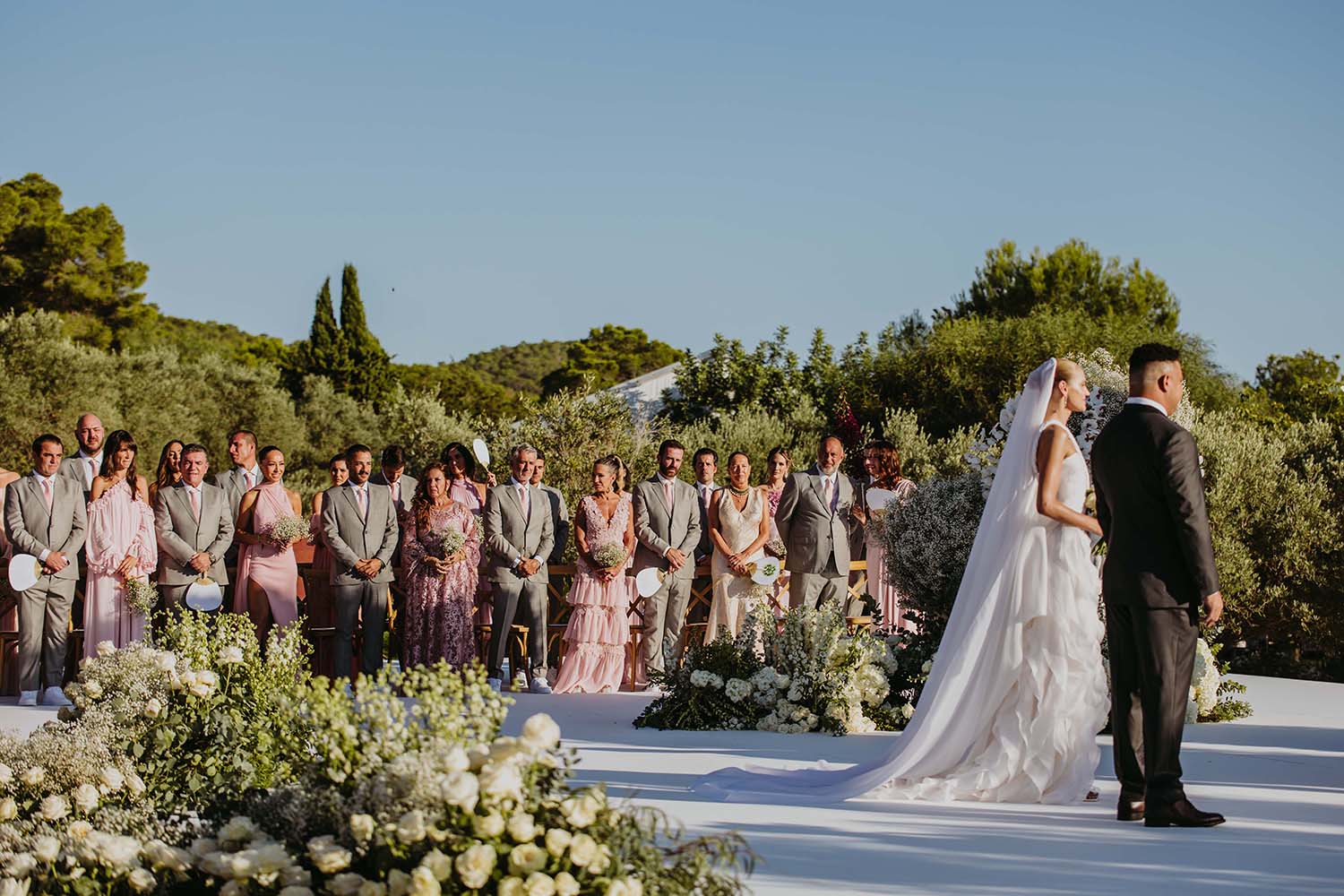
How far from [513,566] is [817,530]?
267cm

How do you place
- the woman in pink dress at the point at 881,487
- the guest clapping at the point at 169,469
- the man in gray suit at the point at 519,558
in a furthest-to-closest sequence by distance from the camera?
the woman in pink dress at the point at 881,487 < the man in gray suit at the point at 519,558 < the guest clapping at the point at 169,469

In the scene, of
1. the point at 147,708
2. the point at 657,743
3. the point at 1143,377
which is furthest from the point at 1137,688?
the point at 147,708

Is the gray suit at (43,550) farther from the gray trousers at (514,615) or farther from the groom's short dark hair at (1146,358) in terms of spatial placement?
the groom's short dark hair at (1146,358)

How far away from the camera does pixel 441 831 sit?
360cm

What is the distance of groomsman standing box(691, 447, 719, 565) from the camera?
1323 cm

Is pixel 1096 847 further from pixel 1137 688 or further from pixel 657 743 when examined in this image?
pixel 657 743

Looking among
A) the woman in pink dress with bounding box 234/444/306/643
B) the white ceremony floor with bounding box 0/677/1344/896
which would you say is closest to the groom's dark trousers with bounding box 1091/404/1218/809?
the white ceremony floor with bounding box 0/677/1344/896

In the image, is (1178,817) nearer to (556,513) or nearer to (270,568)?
(556,513)

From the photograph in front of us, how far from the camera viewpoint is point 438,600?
1234cm

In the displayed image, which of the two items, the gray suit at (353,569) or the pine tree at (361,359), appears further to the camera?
the pine tree at (361,359)

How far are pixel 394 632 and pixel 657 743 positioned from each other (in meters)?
4.69

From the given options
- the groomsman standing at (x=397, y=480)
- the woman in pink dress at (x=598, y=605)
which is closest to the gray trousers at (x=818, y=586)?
the woman in pink dress at (x=598, y=605)

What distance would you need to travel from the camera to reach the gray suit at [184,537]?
38.6 ft

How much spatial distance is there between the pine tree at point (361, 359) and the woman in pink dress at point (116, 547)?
33.3 m
